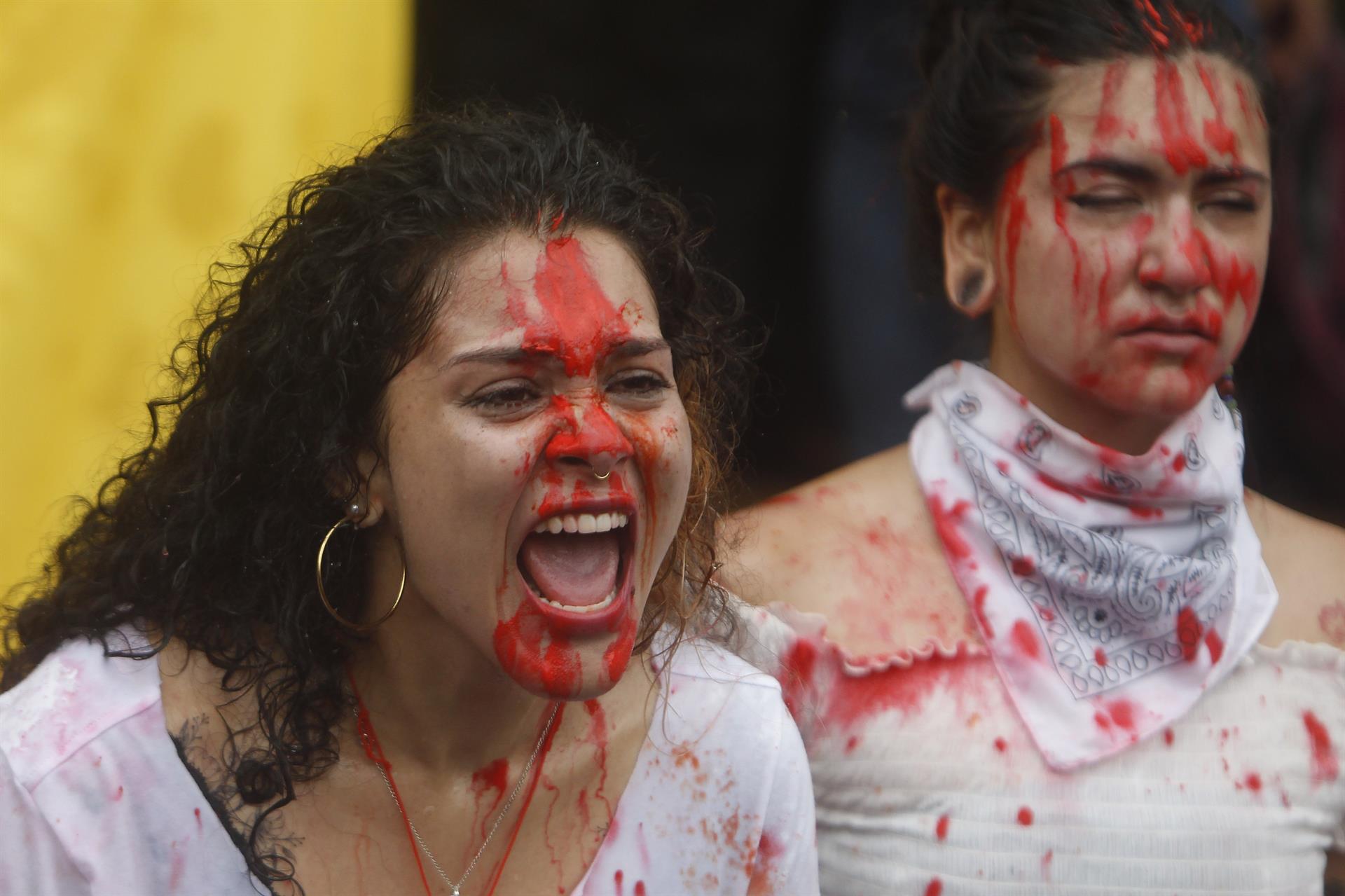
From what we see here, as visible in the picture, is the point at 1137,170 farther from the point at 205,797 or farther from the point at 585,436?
the point at 205,797

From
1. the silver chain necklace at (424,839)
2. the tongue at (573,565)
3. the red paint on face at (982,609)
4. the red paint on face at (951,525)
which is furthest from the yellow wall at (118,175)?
the red paint on face at (982,609)

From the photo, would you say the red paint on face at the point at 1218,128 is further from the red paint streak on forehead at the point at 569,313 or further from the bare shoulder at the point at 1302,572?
the red paint streak on forehead at the point at 569,313

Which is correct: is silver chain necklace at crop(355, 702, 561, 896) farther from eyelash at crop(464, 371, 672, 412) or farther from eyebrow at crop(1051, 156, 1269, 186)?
eyebrow at crop(1051, 156, 1269, 186)

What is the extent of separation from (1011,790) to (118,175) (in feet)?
6.59

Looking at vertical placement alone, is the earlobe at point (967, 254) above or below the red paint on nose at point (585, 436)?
below

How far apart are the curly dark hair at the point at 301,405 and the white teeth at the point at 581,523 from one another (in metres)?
0.26

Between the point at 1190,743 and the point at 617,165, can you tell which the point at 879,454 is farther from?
the point at 617,165

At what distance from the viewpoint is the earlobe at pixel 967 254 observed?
9.11 feet

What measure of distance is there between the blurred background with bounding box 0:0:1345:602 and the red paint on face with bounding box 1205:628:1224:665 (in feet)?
2.64

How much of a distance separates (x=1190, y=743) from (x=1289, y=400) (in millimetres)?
1794

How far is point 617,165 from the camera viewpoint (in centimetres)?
215

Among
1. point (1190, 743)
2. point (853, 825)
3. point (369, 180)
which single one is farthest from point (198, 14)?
point (1190, 743)

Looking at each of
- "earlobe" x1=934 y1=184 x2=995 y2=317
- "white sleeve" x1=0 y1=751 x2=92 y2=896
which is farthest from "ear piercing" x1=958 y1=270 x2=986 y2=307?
"white sleeve" x1=0 y1=751 x2=92 y2=896

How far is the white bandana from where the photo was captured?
8.34 ft
